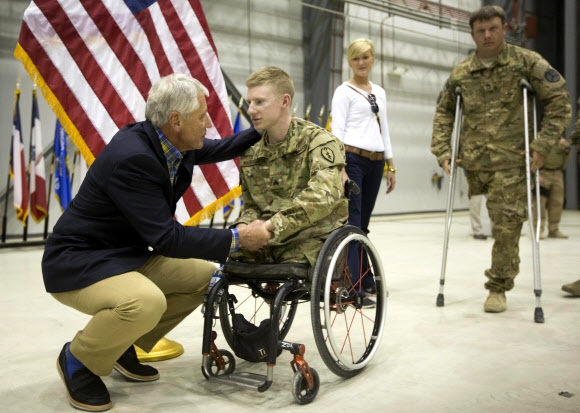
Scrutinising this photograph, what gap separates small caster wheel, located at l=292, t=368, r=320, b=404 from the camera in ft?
5.86

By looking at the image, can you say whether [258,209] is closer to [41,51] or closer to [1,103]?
[41,51]

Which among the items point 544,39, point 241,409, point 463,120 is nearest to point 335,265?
point 241,409

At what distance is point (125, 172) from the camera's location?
1737mm

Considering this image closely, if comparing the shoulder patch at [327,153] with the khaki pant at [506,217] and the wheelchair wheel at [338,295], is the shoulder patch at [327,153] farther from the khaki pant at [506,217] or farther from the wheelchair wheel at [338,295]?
the khaki pant at [506,217]

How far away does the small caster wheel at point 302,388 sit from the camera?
5.86 ft

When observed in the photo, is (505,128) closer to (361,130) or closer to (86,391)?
(361,130)

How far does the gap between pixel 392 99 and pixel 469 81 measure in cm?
776

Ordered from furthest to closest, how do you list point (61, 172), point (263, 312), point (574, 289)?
point (61, 172) → point (574, 289) → point (263, 312)

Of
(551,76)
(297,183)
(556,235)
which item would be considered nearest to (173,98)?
(297,183)

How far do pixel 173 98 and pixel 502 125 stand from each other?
195 cm

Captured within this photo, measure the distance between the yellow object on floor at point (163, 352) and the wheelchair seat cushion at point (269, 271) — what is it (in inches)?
25.1

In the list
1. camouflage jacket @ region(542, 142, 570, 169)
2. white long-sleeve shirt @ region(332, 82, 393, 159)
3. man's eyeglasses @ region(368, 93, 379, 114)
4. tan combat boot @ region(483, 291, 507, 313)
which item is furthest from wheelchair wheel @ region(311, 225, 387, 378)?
camouflage jacket @ region(542, 142, 570, 169)

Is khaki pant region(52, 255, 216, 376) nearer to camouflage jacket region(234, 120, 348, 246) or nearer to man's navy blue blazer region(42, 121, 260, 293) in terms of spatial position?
man's navy blue blazer region(42, 121, 260, 293)

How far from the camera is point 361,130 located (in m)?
3.22
